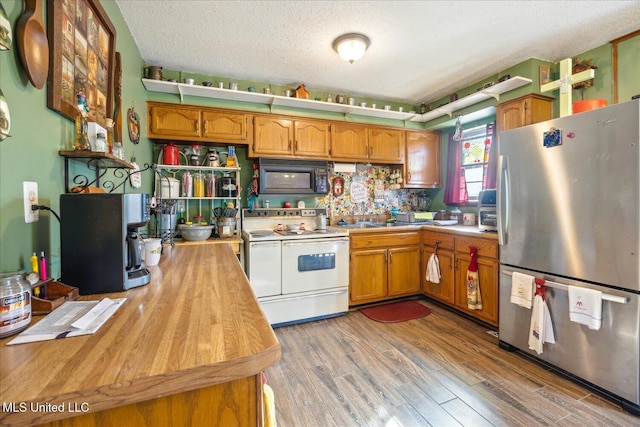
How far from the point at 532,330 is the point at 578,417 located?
566 mm

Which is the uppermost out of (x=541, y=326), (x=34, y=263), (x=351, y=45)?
(x=351, y=45)

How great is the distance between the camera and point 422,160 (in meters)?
3.95

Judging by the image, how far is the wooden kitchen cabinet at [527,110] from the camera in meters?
2.66

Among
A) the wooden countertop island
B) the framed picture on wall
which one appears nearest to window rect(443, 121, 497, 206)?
the framed picture on wall

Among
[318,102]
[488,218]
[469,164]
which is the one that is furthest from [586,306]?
[318,102]

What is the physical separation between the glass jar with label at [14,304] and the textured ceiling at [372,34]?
200cm

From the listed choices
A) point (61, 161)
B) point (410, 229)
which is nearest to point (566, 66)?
point (410, 229)

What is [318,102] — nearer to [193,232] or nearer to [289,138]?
[289,138]

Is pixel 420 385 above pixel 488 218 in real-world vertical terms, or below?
below

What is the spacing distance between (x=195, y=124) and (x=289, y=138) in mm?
985

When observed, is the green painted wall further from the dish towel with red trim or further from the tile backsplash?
the dish towel with red trim

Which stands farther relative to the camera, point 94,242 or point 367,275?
point 367,275

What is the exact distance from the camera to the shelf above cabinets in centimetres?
270

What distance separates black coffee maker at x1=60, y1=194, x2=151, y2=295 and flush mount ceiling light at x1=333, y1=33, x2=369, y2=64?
6.75 ft
